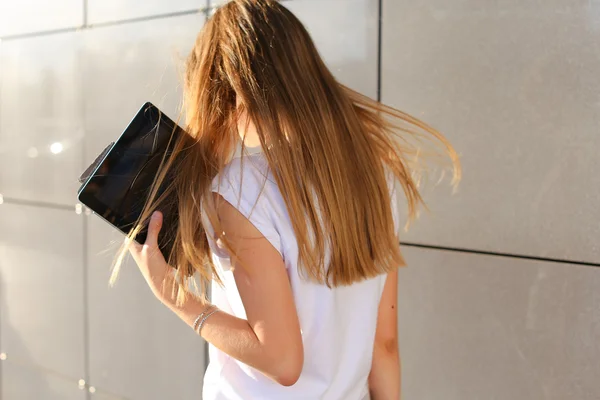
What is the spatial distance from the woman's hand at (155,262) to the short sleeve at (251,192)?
0.16 meters

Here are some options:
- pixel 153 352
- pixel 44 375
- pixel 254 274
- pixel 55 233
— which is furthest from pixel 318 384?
pixel 44 375

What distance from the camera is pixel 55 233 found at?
3.09m

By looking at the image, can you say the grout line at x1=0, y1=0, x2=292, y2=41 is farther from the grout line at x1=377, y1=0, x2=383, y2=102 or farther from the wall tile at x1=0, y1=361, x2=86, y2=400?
the wall tile at x1=0, y1=361, x2=86, y2=400

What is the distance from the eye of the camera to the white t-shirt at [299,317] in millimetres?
1266

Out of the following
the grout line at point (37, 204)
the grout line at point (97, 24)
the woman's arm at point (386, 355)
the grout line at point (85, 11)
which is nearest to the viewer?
the woman's arm at point (386, 355)

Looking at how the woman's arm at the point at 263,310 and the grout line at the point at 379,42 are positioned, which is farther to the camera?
the grout line at the point at 379,42

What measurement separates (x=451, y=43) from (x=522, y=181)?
46 cm

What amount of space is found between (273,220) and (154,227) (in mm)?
→ 253

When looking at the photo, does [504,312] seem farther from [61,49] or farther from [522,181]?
[61,49]

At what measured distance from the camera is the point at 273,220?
127 cm

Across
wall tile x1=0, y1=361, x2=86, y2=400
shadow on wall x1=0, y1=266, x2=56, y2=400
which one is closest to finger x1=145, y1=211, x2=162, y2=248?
wall tile x1=0, y1=361, x2=86, y2=400

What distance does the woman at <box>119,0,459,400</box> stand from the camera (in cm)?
126

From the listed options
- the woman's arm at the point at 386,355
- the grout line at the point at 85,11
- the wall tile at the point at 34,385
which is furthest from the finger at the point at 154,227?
the wall tile at the point at 34,385

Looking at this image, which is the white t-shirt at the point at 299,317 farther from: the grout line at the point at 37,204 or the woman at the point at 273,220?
the grout line at the point at 37,204
